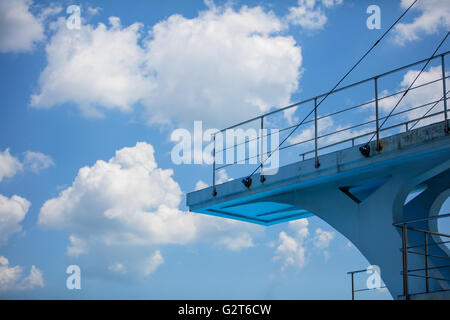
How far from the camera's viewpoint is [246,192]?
49.5 ft

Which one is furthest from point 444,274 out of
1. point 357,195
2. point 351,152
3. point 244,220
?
point 244,220

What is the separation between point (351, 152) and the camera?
1288cm

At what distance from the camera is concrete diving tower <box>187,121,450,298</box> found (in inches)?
479

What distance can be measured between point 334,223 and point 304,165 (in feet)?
5.33

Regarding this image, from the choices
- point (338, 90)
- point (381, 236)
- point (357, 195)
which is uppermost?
point (338, 90)

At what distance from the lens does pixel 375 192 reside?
13.2 metres

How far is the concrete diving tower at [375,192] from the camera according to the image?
1217 centimetres

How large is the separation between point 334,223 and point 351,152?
212 cm
